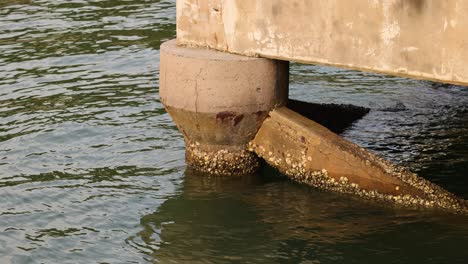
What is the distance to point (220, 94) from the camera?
11914mm

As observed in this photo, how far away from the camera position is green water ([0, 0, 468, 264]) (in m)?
10.9

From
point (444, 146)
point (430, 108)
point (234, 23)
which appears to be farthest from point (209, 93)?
point (430, 108)

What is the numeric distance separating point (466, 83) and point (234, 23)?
9.36 ft

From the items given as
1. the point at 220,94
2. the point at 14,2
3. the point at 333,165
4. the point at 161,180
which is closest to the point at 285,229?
the point at 333,165

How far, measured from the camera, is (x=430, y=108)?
50.3 feet

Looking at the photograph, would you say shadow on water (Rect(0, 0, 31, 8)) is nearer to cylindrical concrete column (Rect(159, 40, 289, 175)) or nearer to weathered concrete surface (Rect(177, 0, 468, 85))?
cylindrical concrete column (Rect(159, 40, 289, 175))

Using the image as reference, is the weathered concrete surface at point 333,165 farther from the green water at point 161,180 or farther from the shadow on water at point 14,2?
the shadow on water at point 14,2

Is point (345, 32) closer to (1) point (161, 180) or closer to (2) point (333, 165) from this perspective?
(2) point (333, 165)

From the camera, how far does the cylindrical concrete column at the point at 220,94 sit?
11898 mm

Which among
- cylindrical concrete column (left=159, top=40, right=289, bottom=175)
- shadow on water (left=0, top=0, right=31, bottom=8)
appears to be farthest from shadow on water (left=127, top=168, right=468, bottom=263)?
shadow on water (left=0, top=0, right=31, bottom=8)

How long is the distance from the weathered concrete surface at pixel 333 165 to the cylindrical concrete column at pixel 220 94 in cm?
22

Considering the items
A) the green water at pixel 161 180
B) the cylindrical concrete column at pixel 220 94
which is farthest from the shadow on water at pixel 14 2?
the cylindrical concrete column at pixel 220 94

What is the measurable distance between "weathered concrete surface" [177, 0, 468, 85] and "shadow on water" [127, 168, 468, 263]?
164cm

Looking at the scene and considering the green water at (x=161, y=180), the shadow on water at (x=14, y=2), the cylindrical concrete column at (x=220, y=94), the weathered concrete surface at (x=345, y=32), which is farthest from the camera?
the shadow on water at (x=14, y=2)
